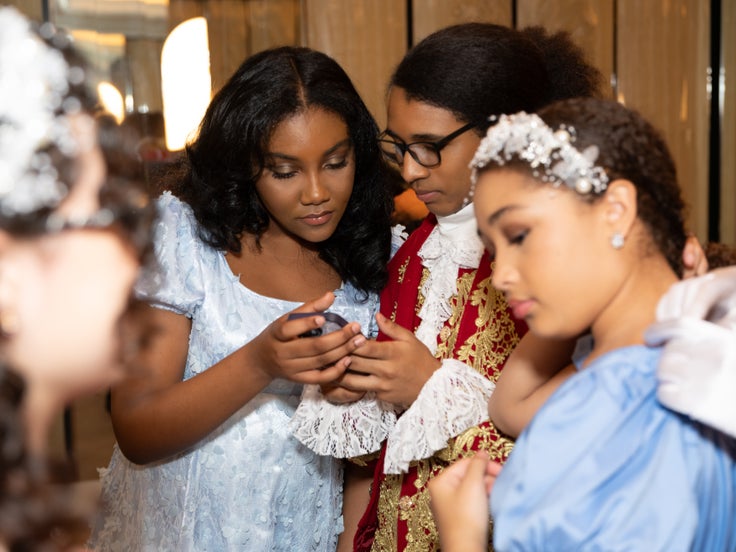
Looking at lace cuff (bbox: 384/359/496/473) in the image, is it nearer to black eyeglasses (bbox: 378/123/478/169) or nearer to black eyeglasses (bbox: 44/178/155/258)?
black eyeglasses (bbox: 378/123/478/169)

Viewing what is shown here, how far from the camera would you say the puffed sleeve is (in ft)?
7.07

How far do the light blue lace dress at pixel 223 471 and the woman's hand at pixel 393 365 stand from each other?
1.11ft

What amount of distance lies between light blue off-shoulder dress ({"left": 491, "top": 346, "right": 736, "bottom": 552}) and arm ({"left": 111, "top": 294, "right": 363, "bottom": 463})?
68cm

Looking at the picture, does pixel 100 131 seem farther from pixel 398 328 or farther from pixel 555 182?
pixel 398 328

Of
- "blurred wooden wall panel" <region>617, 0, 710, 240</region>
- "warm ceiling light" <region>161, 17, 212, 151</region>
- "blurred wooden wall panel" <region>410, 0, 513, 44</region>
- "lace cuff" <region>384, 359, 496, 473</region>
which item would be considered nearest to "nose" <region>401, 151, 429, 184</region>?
"lace cuff" <region>384, 359, 496, 473</region>

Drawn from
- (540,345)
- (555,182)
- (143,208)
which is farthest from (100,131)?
(540,345)

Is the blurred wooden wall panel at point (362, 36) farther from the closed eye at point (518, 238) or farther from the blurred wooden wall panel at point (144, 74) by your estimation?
the closed eye at point (518, 238)

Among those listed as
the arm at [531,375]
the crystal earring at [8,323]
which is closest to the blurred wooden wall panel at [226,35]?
the arm at [531,375]

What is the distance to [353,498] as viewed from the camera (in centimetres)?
238

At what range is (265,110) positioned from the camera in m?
2.19

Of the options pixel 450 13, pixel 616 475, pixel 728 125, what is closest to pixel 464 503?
pixel 616 475

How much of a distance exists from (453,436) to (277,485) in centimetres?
55

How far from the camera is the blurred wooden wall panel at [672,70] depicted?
6.50 m

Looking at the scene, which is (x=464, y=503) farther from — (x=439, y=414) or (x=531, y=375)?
(x=439, y=414)
